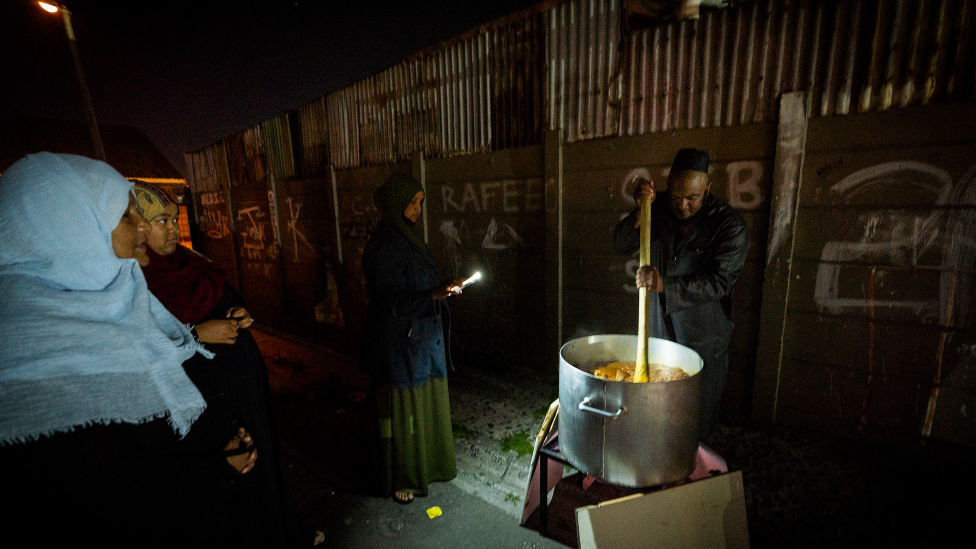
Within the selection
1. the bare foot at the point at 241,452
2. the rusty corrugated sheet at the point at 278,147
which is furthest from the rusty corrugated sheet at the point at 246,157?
the bare foot at the point at 241,452

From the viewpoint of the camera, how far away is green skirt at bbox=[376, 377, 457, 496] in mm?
2875

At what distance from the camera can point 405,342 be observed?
277 cm

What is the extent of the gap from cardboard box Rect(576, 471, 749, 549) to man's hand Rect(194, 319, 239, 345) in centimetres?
174

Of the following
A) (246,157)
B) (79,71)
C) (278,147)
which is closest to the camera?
(79,71)

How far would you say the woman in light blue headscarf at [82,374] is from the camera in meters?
1.05

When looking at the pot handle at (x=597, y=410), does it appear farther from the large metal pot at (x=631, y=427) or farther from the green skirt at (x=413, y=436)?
the green skirt at (x=413, y=436)

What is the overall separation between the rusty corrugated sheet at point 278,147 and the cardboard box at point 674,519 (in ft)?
28.0

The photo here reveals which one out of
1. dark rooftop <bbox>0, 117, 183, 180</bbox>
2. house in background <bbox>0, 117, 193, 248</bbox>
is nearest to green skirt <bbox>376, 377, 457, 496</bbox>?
house in background <bbox>0, 117, 193, 248</bbox>

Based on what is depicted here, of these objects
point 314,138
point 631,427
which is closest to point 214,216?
point 314,138

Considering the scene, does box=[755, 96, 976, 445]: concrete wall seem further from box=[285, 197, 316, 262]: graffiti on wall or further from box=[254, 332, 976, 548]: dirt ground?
box=[285, 197, 316, 262]: graffiti on wall

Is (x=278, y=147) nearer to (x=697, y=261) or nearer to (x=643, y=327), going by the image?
(x=697, y=261)

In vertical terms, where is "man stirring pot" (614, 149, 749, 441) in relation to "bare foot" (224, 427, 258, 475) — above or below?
above

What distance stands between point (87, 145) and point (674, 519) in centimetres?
3106

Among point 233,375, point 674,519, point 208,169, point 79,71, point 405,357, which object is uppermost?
point 79,71
